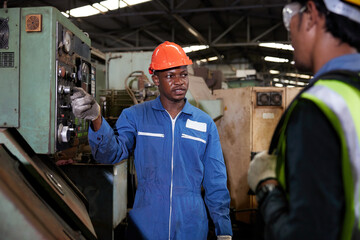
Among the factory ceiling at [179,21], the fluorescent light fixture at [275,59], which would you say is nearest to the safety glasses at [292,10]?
the factory ceiling at [179,21]

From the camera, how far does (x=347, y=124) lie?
1.80 feet

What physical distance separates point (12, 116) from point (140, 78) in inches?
85.7

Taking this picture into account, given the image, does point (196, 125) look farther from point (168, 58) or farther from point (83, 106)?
point (83, 106)

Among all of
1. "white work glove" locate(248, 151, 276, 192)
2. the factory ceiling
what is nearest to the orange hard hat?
"white work glove" locate(248, 151, 276, 192)

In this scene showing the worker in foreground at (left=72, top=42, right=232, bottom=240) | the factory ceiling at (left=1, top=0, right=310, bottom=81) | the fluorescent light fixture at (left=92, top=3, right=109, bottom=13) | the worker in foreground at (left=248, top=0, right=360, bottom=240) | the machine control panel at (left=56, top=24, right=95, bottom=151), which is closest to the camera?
the worker in foreground at (left=248, top=0, right=360, bottom=240)

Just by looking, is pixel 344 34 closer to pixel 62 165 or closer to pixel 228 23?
pixel 62 165

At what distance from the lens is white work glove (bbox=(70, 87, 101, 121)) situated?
1203 millimetres

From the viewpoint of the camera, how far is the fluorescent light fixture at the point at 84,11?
5798mm

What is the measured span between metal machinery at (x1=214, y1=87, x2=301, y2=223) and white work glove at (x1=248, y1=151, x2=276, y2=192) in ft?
9.20

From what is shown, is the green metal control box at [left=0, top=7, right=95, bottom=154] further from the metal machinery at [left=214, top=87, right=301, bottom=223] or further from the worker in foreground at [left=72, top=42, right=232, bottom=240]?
the metal machinery at [left=214, top=87, right=301, bottom=223]

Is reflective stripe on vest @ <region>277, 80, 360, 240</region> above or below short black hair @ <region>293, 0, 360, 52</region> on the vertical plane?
below

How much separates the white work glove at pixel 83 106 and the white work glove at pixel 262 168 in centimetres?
78

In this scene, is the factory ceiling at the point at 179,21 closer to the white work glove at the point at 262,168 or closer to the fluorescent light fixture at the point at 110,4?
Result: the fluorescent light fixture at the point at 110,4

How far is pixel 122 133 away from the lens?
153 centimetres
